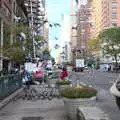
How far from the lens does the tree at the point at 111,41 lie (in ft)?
411

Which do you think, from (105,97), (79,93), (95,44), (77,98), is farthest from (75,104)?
(95,44)

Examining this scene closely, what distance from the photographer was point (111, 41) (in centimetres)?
12706

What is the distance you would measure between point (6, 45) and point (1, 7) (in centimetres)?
907

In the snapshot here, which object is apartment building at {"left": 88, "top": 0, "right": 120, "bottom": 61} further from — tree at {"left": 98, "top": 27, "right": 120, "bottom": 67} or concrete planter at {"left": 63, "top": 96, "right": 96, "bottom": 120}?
concrete planter at {"left": 63, "top": 96, "right": 96, "bottom": 120}

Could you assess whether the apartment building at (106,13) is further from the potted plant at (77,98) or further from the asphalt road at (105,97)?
the potted plant at (77,98)

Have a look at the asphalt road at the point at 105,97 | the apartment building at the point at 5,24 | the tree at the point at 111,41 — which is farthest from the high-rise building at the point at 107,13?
the asphalt road at the point at 105,97

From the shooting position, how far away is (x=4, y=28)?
59594 millimetres

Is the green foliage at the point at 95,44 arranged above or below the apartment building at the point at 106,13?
below

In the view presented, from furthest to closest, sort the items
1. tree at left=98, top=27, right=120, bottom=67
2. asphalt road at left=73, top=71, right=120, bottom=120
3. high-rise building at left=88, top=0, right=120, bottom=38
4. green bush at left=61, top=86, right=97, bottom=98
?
high-rise building at left=88, top=0, right=120, bottom=38 → tree at left=98, top=27, right=120, bottom=67 → asphalt road at left=73, top=71, right=120, bottom=120 → green bush at left=61, top=86, right=97, bottom=98

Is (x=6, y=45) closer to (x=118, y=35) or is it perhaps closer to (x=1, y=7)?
(x=1, y=7)

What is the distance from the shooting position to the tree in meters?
125

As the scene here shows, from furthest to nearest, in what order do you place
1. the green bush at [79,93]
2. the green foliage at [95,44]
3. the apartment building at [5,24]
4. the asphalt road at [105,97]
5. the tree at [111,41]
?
the green foliage at [95,44] → the tree at [111,41] → the apartment building at [5,24] → the asphalt road at [105,97] → the green bush at [79,93]

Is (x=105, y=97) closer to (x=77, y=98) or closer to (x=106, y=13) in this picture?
(x=77, y=98)

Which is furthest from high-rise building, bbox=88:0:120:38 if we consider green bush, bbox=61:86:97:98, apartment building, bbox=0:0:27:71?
green bush, bbox=61:86:97:98
